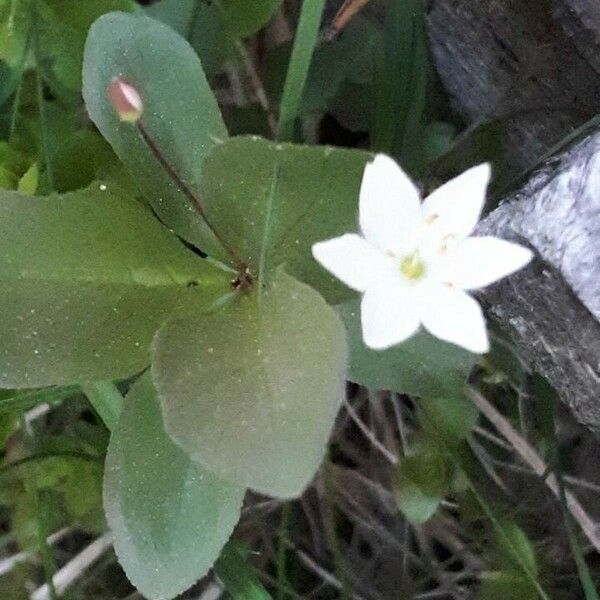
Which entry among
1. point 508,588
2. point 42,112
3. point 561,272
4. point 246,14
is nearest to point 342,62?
point 246,14

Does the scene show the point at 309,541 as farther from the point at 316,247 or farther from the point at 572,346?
the point at 316,247

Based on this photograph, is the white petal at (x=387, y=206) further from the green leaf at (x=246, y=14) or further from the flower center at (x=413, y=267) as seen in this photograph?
the green leaf at (x=246, y=14)

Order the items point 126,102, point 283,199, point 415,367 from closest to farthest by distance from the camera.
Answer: point 126,102
point 283,199
point 415,367

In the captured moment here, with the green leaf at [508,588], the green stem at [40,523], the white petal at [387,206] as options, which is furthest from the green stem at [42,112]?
the green leaf at [508,588]

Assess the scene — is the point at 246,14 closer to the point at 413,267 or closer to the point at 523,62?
the point at 523,62

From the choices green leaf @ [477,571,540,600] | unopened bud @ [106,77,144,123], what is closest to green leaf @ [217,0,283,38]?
unopened bud @ [106,77,144,123]

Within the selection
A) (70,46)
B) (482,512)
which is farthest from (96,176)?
(482,512)
